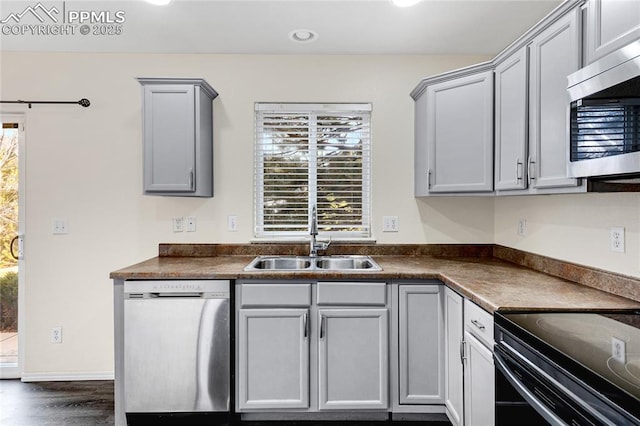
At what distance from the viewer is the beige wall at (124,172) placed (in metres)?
2.79

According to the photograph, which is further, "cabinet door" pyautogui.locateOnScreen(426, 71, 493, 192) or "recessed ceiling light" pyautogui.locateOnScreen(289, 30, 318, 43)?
"recessed ceiling light" pyautogui.locateOnScreen(289, 30, 318, 43)

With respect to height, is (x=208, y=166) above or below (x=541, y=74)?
below

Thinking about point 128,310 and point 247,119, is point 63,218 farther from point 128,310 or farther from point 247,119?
point 247,119

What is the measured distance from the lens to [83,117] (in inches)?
110

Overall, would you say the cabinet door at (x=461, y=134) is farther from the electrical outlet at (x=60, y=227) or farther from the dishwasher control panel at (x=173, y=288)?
the electrical outlet at (x=60, y=227)

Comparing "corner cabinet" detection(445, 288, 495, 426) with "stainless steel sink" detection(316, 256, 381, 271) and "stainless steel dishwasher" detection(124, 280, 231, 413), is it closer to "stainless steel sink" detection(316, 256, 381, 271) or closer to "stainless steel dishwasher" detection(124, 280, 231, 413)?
"stainless steel sink" detection(316, 256, 381, 271)

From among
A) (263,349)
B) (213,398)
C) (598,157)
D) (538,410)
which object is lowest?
(213,398)

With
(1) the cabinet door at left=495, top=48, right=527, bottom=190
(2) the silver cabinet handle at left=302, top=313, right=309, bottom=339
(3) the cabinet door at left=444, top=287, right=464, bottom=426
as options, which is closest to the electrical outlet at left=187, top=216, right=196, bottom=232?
(2) the silver cabinet handle at left=302, top=313, right=309, bottom=339

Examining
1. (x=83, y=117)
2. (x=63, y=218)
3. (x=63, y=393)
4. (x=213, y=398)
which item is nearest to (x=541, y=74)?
(x=213, y=398)

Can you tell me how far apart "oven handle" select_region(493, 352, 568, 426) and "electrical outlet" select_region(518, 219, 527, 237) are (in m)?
1.29

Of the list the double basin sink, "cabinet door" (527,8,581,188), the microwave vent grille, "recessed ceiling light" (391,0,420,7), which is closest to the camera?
the microwave vent grille

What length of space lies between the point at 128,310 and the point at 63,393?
1.11 meters

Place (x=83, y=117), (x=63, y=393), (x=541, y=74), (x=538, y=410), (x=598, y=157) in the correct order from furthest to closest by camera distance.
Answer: (x=83, y=117)
(x=63, y=393)
(x=541, y=74)
(x=598, y=157)
(x=538, y=410)

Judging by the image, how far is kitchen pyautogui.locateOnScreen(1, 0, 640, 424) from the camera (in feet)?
9.15
